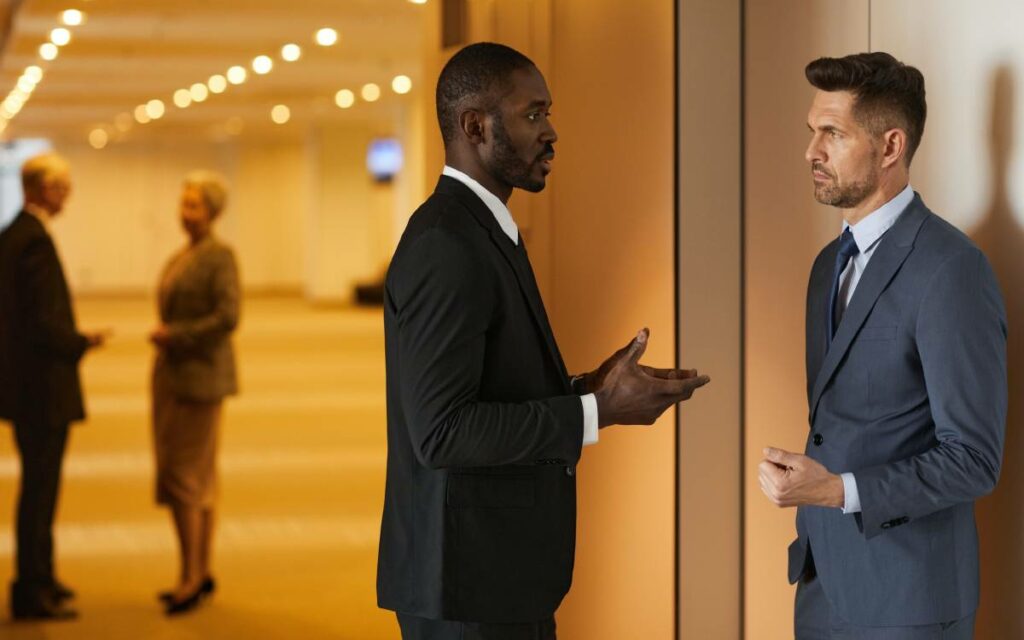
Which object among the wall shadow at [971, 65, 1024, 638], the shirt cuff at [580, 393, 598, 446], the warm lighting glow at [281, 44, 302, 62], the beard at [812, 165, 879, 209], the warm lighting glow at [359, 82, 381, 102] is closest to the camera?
the shirt cuff at [580, 393, 598, 446]

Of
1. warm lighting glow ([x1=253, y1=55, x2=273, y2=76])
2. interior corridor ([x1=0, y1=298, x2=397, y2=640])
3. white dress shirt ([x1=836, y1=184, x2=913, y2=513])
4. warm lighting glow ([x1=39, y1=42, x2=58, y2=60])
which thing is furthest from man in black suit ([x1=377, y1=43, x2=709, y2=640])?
warm lighting glow ([x1=253, y1=55, x2=273, y2=76])

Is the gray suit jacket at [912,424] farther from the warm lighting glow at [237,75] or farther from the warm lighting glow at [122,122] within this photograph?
the warm lighting glow at [122,122]

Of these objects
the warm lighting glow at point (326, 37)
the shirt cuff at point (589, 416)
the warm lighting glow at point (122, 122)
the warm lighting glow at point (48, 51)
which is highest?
the warm lighting glow at point (122, 122)

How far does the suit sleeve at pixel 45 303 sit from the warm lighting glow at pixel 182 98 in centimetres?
1418

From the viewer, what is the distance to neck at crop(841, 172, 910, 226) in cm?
258

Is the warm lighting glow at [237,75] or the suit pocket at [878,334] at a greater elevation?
the warm lighting glow at [237,75]

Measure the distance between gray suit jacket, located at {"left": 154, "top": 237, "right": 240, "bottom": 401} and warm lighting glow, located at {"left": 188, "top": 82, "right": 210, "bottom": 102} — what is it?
1294cm

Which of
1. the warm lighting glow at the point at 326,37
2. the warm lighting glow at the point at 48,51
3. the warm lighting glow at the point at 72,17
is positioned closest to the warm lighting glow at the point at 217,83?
the warm lighting glow at the point at 48,51

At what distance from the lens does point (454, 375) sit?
2246mm

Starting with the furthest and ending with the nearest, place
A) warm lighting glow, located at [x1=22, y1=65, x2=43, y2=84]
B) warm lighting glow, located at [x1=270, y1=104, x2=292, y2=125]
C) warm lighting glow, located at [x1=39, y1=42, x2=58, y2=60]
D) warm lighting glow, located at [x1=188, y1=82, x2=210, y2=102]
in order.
Result: 1. warm lighting glow, located at [x1=270, y1=104, x2=292, y2=125]
2. warm lighting glow, located at [x1=188, y1=82, x2=210, y2=102]
3. warm lighting glow, located at [x1=22, y1=65, x2=43, y2=84]
4. warm lighting glow, located at [x1=39, y1=42, x2=58, y2=60]

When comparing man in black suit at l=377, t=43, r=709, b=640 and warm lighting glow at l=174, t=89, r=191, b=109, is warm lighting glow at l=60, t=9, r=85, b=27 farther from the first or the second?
man in black suit at l=377, t=43, r=709, b=640

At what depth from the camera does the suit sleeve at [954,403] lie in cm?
232

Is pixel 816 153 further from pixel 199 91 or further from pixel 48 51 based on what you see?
pixel 199 91

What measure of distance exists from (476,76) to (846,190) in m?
0.76
